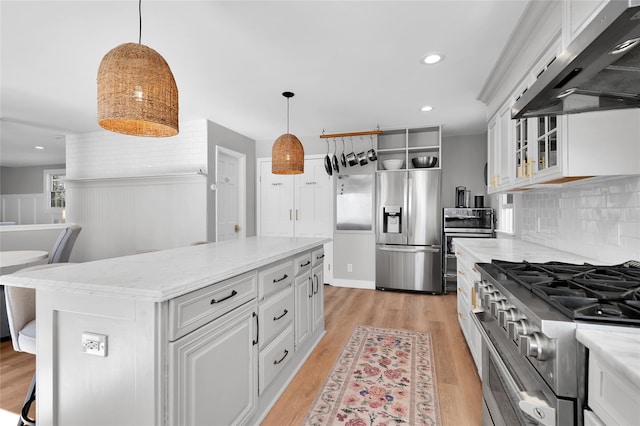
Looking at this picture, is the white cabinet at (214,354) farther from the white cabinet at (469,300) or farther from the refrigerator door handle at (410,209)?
the refrigerator door handle at (410,209)

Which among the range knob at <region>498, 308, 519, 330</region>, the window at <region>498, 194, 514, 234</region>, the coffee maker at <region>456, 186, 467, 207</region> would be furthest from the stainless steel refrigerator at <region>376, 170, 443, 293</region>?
the range knob at <region>498, 308, 519, 330</region>

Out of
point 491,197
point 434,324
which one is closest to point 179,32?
point 434,324

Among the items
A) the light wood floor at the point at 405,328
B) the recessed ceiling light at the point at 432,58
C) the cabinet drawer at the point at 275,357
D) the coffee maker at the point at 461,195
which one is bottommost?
the light wood floor at the point at 405,328

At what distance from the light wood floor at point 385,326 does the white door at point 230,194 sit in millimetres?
1941

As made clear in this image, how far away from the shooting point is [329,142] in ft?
17.2

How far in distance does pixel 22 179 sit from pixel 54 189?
5.46 feet

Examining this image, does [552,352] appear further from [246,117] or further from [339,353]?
[246,117]

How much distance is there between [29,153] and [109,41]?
643 centimetres

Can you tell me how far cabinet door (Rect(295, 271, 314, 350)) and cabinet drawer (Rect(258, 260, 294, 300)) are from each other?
189 millimetres

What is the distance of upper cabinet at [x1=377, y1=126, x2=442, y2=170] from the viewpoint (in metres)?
4.86

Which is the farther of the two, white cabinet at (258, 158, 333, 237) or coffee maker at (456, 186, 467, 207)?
white cabinet at (258, 158, 333, 237)

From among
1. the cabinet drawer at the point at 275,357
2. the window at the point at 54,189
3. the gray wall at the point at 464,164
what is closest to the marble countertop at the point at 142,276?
the cabinet drawer at the point at 275,357

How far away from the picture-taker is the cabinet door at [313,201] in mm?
5258

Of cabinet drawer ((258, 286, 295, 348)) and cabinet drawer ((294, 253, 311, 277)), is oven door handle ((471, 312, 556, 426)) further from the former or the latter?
cabinet drawer ((294, 253, 311, 277))
